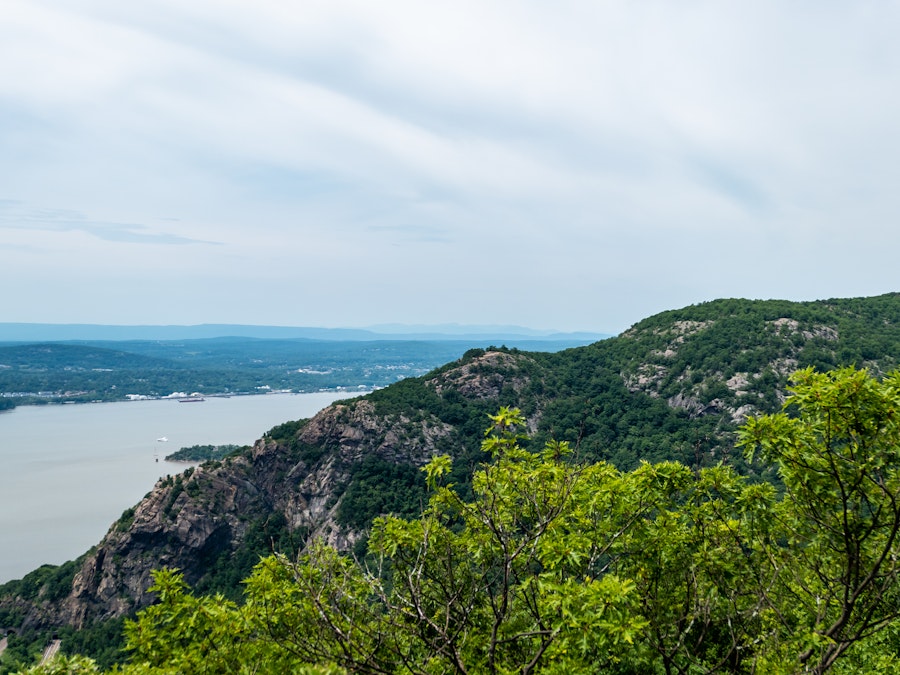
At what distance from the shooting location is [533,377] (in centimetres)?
9925

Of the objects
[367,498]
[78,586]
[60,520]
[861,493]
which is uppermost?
[861,493]

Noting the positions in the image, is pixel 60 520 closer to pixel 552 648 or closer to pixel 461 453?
pixel 461 453

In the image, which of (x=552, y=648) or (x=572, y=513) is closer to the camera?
(x=552, y=648)

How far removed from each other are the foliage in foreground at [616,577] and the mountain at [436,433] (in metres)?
50.4

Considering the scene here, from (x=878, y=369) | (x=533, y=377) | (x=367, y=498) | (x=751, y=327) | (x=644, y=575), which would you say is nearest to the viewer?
(x=644, y=575)

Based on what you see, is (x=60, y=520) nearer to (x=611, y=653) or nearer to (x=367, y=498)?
(x=367, y=498)

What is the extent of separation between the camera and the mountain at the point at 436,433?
6819 cm

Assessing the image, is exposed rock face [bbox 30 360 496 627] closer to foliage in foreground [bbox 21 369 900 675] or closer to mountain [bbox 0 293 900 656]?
mountain [bbox 0 293 900 656]

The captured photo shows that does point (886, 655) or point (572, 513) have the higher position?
point (572, 513)

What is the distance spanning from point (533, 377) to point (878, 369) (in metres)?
53.0

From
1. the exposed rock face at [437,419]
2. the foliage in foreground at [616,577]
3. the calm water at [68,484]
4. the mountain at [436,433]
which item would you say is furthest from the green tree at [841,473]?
the calm water at [68,484]

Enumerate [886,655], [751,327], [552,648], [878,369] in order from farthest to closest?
1. [751,327]
2. [878,369]
3. [886,655]
4. [552,648]

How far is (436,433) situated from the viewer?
280 feet

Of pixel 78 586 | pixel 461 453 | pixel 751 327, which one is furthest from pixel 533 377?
pixel 78 586
